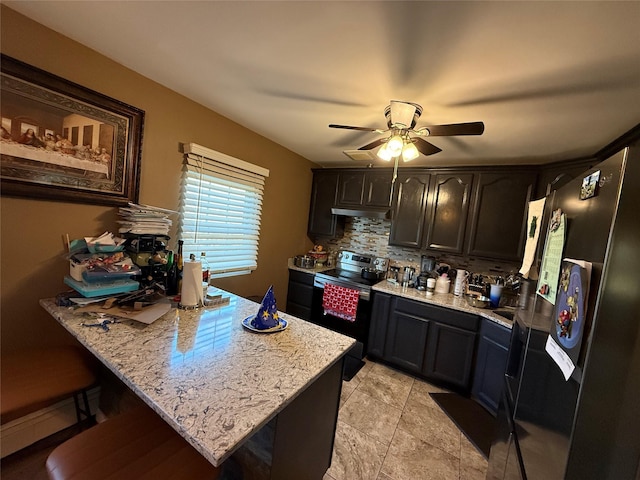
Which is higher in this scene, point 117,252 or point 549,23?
point 549,23

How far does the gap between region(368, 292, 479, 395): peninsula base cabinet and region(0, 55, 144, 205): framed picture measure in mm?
2402

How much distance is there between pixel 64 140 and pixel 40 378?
47.1 inches

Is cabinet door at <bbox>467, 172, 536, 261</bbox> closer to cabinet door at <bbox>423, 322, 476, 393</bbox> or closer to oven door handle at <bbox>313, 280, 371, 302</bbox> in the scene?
cabinet door at <bbox>423, 322, 476, 393</bbox>

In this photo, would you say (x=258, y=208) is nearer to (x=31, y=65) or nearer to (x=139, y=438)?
(x=31, y=65)

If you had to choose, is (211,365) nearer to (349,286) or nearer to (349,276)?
(349,286)

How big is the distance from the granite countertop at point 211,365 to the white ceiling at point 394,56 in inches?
54.7

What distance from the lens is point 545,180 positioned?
7.67ft

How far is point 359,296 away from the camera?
8.93 feet

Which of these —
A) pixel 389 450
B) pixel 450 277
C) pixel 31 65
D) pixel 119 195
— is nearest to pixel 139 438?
pixel 119 195

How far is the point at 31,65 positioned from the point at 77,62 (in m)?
0.20

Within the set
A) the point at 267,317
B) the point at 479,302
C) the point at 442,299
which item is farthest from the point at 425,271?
the point at 267,317

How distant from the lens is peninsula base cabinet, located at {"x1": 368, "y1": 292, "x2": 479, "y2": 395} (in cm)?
230

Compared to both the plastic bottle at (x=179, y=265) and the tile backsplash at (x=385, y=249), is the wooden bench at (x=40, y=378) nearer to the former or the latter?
the plastic bottle at (x=179, y=265)

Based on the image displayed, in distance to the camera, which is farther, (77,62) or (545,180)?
(545,180)
